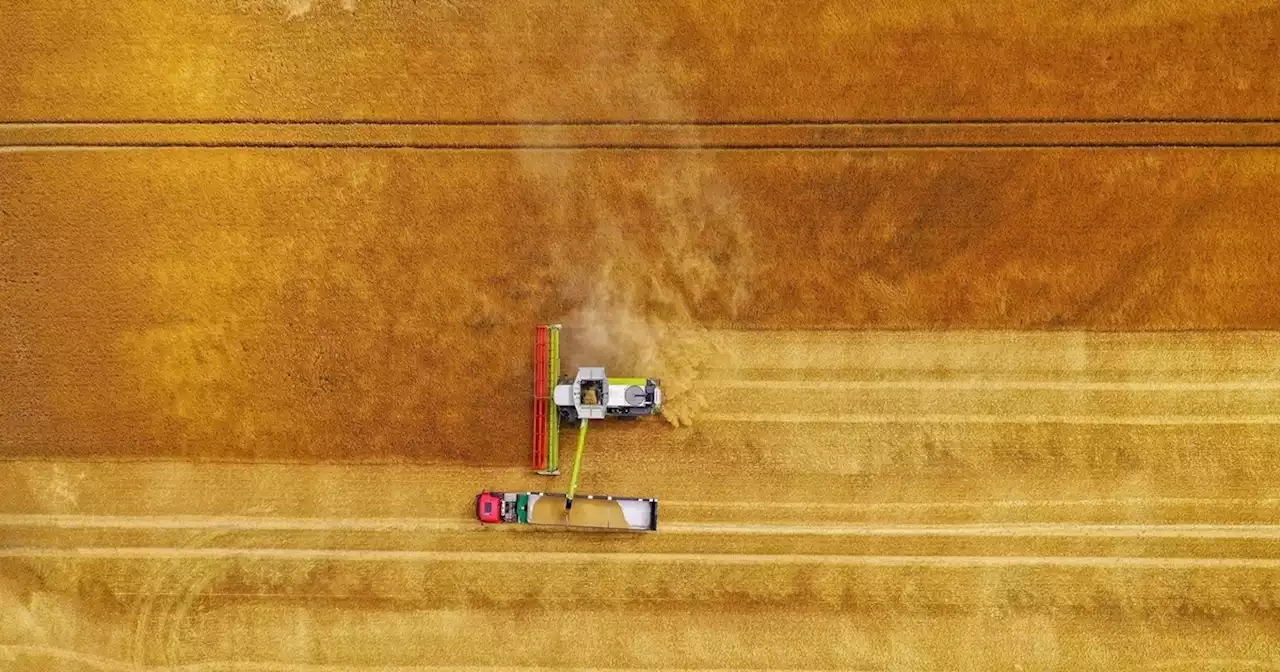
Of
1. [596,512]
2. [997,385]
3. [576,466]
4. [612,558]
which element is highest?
[997,385]

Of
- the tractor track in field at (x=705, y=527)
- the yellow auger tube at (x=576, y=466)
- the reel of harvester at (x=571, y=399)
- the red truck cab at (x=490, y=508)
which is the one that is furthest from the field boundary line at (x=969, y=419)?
the red truck cab at (x=490, y=508)

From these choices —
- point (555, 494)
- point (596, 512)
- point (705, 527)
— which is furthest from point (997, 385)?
point (555, 494)

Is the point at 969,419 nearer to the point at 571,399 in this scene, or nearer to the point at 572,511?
the point at 571,399

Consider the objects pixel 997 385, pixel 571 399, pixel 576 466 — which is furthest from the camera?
pixel 997 385

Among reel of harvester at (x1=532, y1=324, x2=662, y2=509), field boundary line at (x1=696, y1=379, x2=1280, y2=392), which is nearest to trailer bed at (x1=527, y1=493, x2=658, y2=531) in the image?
reel of harvester at (x1=532, y1=324, x2=662, y2=509)

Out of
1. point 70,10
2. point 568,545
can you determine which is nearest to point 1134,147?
point 568,545

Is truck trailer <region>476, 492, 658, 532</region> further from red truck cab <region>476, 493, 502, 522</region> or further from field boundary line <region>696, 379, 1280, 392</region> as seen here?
field boundary line <region>696, 379, 1280, 392</region>

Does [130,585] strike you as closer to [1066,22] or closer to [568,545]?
[568,545]
